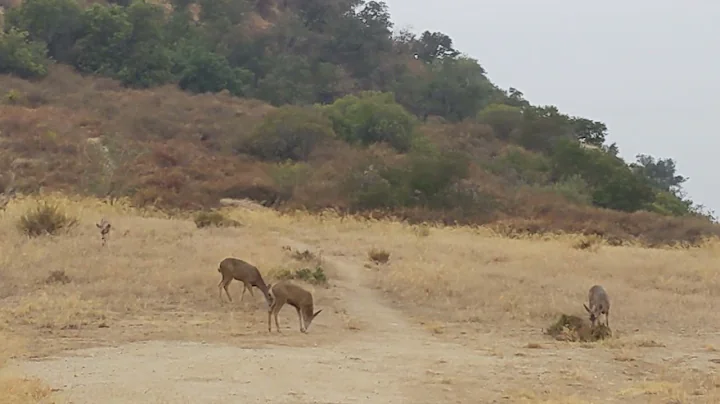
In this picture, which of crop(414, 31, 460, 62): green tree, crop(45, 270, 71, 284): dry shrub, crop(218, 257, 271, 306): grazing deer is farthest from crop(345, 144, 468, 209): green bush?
crop(414, 31, 460, 62): green tree

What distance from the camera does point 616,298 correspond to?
15.5 metres

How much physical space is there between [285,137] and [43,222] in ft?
79.3

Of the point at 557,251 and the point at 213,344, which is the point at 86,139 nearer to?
the point at 557,251

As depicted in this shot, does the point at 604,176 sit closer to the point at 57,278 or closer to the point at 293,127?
the point at 293,127

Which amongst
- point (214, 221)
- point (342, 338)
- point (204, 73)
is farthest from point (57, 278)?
point (204, 73)

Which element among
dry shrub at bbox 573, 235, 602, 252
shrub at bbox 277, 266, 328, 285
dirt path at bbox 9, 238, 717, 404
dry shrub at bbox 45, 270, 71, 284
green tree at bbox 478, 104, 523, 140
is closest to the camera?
dirt path at bbox 9, 238, 717, 404

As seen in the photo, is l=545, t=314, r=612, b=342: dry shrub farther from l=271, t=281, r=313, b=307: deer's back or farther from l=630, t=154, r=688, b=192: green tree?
l=630, t=154, r=688, b=192: green tree

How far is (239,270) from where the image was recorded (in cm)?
1323

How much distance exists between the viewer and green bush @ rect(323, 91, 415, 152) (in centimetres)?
4647

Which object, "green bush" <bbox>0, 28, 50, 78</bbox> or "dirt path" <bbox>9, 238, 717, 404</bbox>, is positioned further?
"green bush" <bbox>0, 28, 50, 78</bbox>

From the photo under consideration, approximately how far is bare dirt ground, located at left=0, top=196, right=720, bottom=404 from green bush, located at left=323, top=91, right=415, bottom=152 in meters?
27.9

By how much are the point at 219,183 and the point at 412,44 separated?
50996 millimetres

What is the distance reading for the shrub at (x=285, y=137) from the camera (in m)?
41.4

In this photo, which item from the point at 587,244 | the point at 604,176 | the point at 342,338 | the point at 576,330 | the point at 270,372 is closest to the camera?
the point at 270,372
